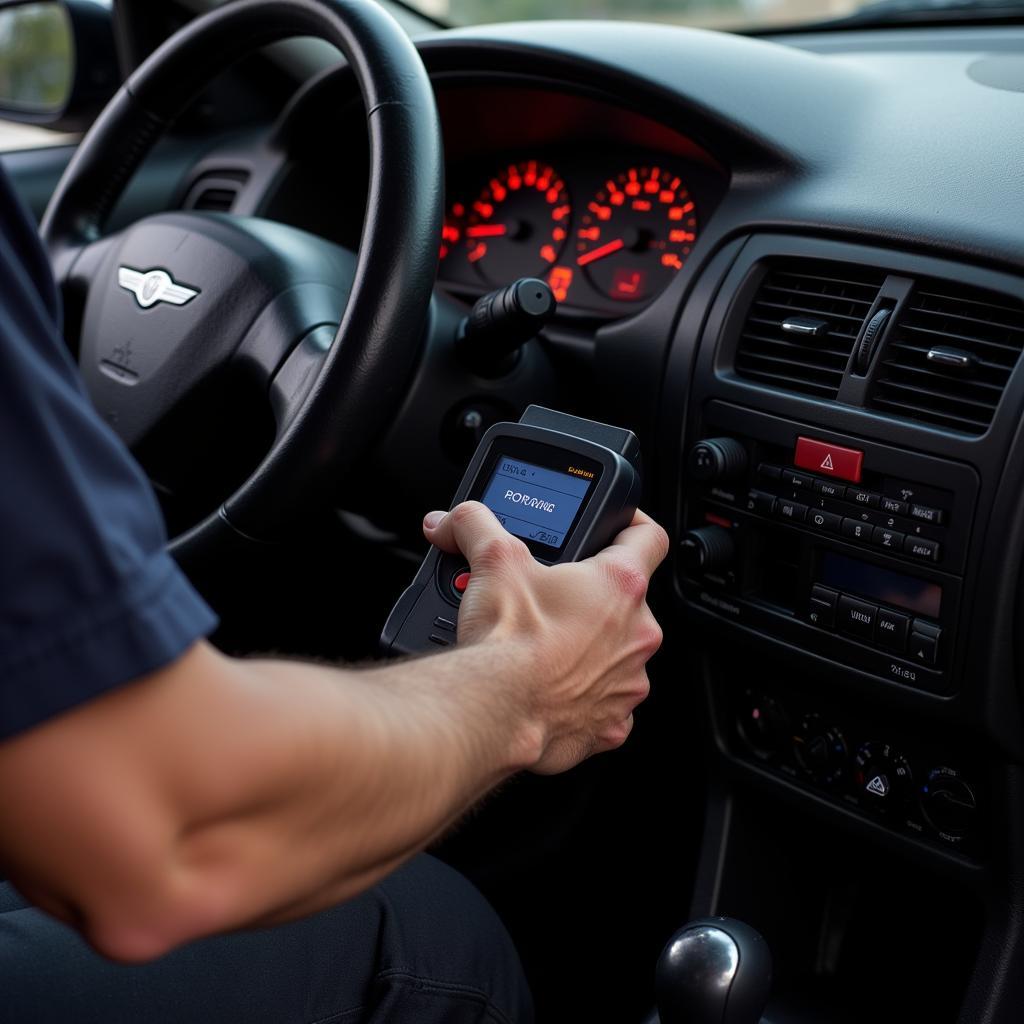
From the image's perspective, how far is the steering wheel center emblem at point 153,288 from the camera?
1.36 meters

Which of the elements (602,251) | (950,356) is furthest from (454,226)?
(950,356)

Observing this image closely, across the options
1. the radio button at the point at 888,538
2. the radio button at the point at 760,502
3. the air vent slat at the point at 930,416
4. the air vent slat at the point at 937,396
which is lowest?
the radio button at the point at 760,502

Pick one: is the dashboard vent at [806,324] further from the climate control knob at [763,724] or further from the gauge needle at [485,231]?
the gauge needle at [485,231]

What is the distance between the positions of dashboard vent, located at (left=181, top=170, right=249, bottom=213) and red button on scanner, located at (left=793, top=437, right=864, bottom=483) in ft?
3.11

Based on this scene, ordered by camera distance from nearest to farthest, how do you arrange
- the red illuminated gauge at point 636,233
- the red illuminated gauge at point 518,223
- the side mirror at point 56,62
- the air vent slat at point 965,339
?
the air vent slat at point 965,339 < the red illuminated gauge at point 636,233 < the red illuminated gauge at point 518,223 < the side mirror at point 56,62

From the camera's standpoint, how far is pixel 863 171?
1.30m

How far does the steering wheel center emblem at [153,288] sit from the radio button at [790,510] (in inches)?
24.9

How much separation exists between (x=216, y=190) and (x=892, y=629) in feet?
4.00

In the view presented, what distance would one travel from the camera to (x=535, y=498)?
3.45ft

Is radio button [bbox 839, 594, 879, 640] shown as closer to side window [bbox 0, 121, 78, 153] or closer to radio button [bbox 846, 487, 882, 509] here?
radio button [bbox 846, 487, 882, 509]

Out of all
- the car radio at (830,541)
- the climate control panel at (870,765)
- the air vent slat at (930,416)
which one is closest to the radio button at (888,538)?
the car radio at (830,541)

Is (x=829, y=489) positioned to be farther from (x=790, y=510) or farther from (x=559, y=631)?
(x=559, y=631)

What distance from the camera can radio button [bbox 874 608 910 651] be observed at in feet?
3.89

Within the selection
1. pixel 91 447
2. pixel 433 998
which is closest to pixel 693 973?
pixel 433 998
